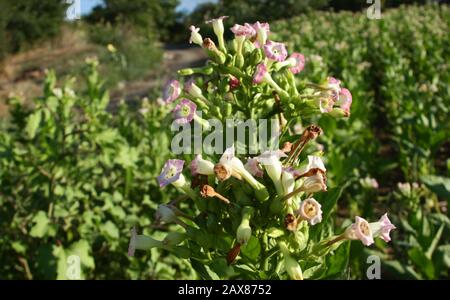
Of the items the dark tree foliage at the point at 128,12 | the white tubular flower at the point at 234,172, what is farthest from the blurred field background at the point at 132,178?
the dark tree foliage at the point at 128,12

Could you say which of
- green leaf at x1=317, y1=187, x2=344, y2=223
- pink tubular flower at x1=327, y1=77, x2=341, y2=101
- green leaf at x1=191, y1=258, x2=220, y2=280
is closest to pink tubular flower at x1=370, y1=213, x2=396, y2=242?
green leaf at x1=317, y1=187, x2=344, y2=223

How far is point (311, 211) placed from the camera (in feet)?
4.06

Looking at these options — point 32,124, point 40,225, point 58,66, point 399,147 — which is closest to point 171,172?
point 40,225

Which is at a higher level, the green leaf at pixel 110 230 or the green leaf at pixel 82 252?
the green leaf at pixel 110 230

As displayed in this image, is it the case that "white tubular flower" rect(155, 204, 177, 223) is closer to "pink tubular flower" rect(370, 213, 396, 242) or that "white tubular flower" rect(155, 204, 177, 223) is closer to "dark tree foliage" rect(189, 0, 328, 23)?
"pink tubular flower" rect(370, 213, 396, 242)

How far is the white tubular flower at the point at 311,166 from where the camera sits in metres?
1.26

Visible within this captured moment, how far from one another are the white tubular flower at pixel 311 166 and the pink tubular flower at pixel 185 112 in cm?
37

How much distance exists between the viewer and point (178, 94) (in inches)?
60.1

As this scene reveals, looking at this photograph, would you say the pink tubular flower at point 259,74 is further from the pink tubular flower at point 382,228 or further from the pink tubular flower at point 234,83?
the pink tubular flower at point 382,228

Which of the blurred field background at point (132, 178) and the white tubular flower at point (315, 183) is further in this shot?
the blurred field background at point (132, 178)

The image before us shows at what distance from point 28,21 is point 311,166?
73.2 ft

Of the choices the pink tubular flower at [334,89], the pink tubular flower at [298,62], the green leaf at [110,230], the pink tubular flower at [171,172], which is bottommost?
the green leaf at [110,230]

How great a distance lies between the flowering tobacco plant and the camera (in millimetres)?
1271
